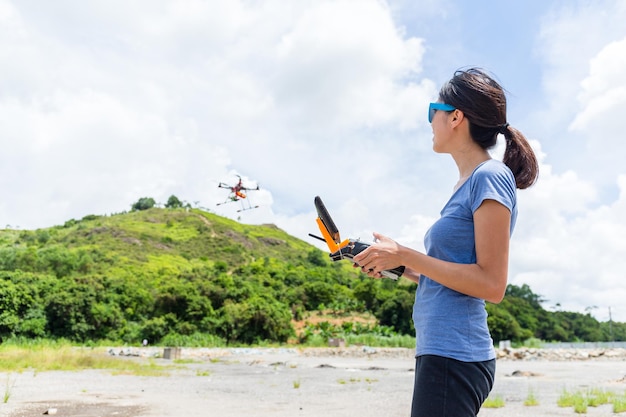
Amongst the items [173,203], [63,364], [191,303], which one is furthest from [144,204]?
[63,364]

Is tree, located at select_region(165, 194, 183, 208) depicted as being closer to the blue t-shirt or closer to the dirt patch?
the dirt patch

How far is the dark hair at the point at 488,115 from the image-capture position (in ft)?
5.98

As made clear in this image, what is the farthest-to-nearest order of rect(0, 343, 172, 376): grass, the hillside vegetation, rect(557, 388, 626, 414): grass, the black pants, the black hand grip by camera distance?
the hillside vegetation, rect(0, 343, 172, 376): grass, rect(557, 388, 626, 414): grass, the black hand grip, the black pants

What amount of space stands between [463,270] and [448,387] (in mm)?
336

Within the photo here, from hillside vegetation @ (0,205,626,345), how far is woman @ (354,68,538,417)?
32.2m

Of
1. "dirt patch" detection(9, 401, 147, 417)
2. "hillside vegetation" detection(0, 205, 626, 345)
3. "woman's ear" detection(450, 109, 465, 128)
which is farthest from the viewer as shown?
"hillside vegetation" detection(0, 205, 626, 345)

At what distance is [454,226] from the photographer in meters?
1.74

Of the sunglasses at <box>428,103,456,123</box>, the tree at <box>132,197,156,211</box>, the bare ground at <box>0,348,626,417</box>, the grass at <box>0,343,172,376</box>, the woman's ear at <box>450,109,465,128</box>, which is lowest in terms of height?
the grass at <box>0,343,172,376</box>

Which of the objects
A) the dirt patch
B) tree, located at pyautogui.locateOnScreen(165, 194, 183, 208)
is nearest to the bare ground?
the dirt patch

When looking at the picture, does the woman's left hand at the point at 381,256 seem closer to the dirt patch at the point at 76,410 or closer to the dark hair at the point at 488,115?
the dark hair at the point at 488,115

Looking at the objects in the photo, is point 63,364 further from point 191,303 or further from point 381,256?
point 191,303

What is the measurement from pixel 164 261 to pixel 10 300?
4086 cm

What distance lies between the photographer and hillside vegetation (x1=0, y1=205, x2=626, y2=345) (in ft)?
106

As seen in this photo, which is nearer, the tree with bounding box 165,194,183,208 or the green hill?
the green hill
